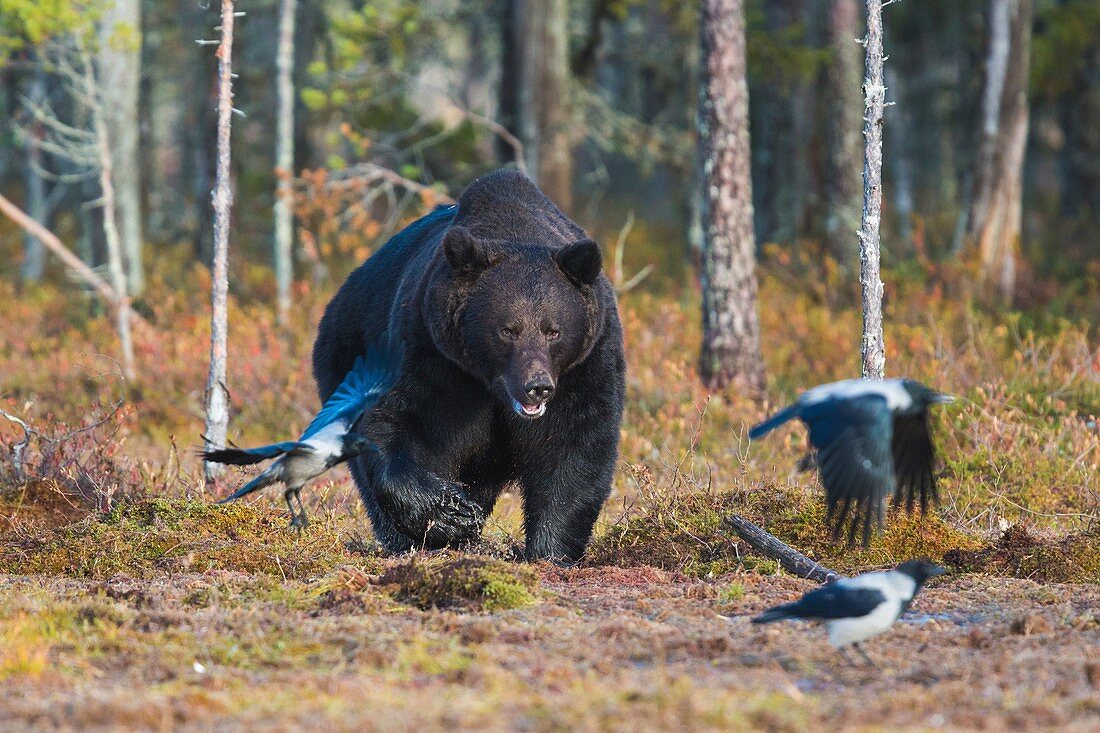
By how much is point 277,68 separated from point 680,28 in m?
5.87

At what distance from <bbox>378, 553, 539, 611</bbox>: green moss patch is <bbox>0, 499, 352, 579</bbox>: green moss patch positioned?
0.73m

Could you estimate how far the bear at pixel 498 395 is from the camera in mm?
6480

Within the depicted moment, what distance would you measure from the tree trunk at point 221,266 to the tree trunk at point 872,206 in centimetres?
372

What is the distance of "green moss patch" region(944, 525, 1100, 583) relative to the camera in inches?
243

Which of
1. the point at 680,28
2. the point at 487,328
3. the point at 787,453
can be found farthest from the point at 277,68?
the point at 487,328

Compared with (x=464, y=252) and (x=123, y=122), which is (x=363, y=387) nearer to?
(x=464, y=252)

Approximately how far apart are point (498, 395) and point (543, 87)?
9945mm

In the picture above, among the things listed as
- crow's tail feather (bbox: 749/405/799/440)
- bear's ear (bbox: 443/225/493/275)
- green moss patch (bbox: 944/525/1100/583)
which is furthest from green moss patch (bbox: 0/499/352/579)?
green moss patch (bbox: 944/525/1100/583)

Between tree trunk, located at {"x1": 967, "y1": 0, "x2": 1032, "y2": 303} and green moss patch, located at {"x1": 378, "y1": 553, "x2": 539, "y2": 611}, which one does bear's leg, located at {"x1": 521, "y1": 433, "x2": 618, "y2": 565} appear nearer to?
green moss patch, located at {"x1": 378, "y1": 553, "x2": 539, "y2": 611}

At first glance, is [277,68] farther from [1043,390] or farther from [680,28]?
[1043,390]

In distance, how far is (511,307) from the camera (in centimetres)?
648

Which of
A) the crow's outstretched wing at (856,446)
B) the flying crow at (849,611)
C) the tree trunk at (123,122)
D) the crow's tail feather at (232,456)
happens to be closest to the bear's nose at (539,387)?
the crow's tail feather at (232,456)

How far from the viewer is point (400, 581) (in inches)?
226

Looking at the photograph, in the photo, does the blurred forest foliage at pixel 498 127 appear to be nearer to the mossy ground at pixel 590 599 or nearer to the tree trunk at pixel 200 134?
the tree trunk at pixel 200 134
